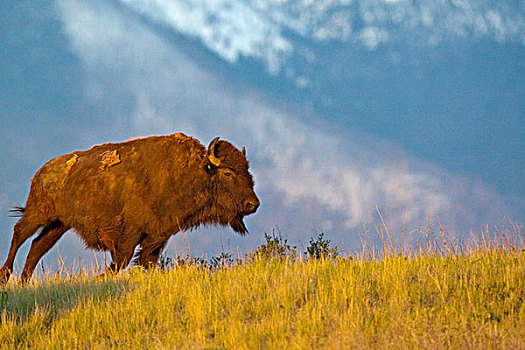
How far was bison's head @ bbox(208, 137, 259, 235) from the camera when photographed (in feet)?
35.5

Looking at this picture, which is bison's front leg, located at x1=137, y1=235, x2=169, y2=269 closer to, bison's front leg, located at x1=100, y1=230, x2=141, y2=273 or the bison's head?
bison's front leg, located at x1=100, y1=230, x2=141, y2=273

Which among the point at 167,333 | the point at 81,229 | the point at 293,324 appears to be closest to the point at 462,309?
the point at 293,324

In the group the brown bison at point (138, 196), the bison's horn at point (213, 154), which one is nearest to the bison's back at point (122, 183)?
the brown bison at point (138, 196)

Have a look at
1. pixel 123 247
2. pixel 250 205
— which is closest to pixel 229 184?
pixel 250 205

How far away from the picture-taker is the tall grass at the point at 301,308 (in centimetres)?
508

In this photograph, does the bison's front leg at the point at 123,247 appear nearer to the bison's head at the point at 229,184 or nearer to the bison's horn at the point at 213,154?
the bison's head at the point at 229,184

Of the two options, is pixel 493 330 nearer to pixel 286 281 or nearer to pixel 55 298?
pixel 286 281

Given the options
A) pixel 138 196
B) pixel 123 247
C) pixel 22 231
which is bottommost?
pixel 123 247

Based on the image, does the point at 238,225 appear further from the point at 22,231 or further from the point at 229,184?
the point at 22,231

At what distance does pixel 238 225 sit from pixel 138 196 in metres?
2.34

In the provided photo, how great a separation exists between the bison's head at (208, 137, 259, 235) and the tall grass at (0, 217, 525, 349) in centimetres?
243

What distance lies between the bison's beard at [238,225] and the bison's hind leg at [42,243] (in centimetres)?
391

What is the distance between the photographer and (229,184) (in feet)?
35.6

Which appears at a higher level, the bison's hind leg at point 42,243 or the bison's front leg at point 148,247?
the bison's hind leg at point 42,243
